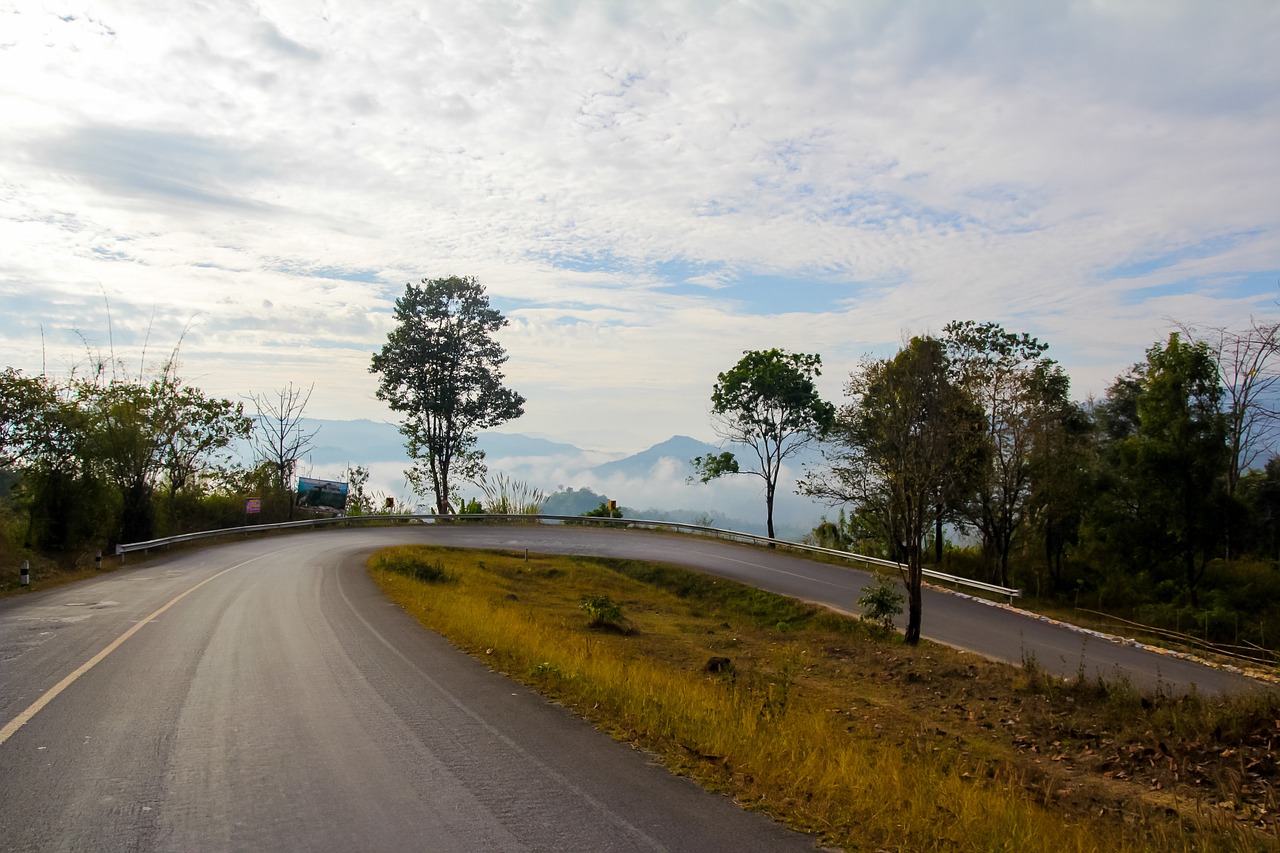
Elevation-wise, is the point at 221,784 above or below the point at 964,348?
below

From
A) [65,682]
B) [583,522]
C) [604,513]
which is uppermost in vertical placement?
[604,513]

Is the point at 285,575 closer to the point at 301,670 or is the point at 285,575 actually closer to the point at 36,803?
the point at 301,670

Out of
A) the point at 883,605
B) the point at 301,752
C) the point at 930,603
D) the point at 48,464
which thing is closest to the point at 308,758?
the point at 301,752

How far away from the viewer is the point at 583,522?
49344mm

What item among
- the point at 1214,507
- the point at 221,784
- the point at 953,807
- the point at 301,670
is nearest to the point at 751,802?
the point at 953,807

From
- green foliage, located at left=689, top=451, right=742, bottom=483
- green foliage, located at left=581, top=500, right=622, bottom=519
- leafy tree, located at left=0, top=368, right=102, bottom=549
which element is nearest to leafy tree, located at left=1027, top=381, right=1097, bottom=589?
green foliage, located at left=689, top=451, right=742, bottom=483

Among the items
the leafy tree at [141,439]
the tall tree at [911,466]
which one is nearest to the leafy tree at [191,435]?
Answer: the leafy tree at [141,439]

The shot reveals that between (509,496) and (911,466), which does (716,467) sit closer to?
(509,496)

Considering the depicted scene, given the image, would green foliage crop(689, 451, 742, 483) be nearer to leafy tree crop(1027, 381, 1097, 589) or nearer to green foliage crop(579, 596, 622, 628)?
leafy tree crop(1027, 381, 1097, 589)

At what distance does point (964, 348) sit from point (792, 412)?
1160cm

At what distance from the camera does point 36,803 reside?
6074mm

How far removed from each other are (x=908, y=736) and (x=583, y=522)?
39.3m

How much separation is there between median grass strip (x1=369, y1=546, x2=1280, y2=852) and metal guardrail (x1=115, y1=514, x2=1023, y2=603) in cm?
1128

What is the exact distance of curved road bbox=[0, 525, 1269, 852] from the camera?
18.9ft
